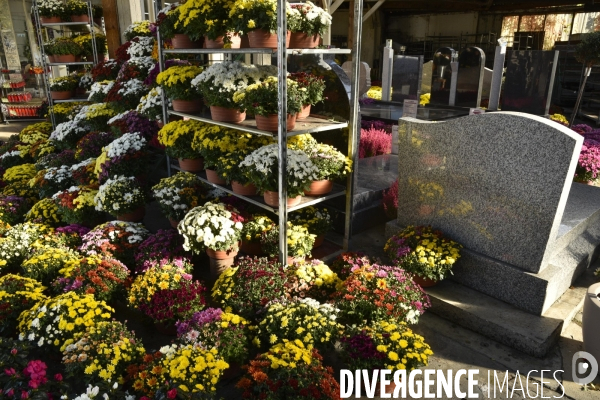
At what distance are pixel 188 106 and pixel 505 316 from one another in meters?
4.65

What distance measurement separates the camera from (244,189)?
211 inches

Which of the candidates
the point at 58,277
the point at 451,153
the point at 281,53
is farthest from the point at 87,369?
the point at 451,153

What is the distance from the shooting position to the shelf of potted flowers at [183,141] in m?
6.09

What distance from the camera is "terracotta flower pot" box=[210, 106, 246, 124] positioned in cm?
536

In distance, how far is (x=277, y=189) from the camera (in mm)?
4867

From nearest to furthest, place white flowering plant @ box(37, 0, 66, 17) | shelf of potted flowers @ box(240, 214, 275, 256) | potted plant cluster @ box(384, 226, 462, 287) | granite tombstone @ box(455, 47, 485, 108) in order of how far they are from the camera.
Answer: potted plant cluster @ box(384, 226, 462, 287) < shelf of potted flowers @ box(240, 214, 275, 256) < white flowering plant @ box(37, 0, 66, 17) < granite tombstone @ box(455, 47, 485, 108)

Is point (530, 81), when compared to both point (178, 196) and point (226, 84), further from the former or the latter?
point (178, 196)

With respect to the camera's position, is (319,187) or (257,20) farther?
(319,187)

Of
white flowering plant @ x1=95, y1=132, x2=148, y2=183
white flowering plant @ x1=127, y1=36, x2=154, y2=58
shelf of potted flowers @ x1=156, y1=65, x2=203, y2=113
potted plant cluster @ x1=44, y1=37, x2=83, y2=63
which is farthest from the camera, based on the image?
potted plant cluster @ x1=44, y1=37, x2=83, y2=63

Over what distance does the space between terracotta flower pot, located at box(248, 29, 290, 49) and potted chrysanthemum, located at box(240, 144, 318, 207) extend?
3.40 feet

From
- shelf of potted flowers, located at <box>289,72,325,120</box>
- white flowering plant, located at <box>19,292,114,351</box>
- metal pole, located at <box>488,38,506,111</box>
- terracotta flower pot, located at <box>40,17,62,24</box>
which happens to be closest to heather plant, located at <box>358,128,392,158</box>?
shelf of potted flowers, located at <box>289,72,325,120</box>

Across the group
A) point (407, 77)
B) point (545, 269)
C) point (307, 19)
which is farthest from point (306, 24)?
point (407, 77)

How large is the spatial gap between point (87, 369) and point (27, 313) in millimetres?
1201

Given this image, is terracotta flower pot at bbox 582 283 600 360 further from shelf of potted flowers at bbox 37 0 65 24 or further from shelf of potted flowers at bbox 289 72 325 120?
shelf of potted flowers at bbox 37 0 65 24
